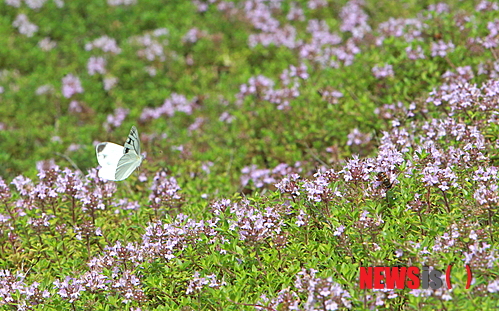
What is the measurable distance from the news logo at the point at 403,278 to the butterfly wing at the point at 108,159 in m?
2.62

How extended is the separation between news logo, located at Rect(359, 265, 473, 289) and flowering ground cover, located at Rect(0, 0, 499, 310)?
53 millimetres

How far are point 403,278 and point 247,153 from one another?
367cm

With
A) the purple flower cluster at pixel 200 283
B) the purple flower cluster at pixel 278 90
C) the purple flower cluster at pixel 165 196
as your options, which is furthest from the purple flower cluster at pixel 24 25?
the purple flower cluster at pixel 200 283

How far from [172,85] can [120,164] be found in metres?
3.78

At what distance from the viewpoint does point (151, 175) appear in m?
6.33

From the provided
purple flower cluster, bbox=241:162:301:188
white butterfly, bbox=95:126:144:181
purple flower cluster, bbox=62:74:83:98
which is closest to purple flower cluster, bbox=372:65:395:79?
purple flower cluster, bbox=241:162:301:188

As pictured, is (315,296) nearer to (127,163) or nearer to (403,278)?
(403,278)

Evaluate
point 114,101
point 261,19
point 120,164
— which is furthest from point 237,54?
point 120,164

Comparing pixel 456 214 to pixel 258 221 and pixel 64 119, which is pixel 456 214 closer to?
pixel 258 221

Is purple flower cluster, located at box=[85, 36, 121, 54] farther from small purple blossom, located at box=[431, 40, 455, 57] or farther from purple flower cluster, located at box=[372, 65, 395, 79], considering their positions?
small purple blossom, located at box=[431, 40, 455, 57]

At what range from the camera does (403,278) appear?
12.8 ft

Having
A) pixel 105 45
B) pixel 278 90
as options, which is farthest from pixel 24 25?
pixel 278 90

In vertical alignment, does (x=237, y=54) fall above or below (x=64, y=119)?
above

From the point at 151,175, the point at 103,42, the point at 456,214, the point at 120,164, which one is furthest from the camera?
the point at 103,42
